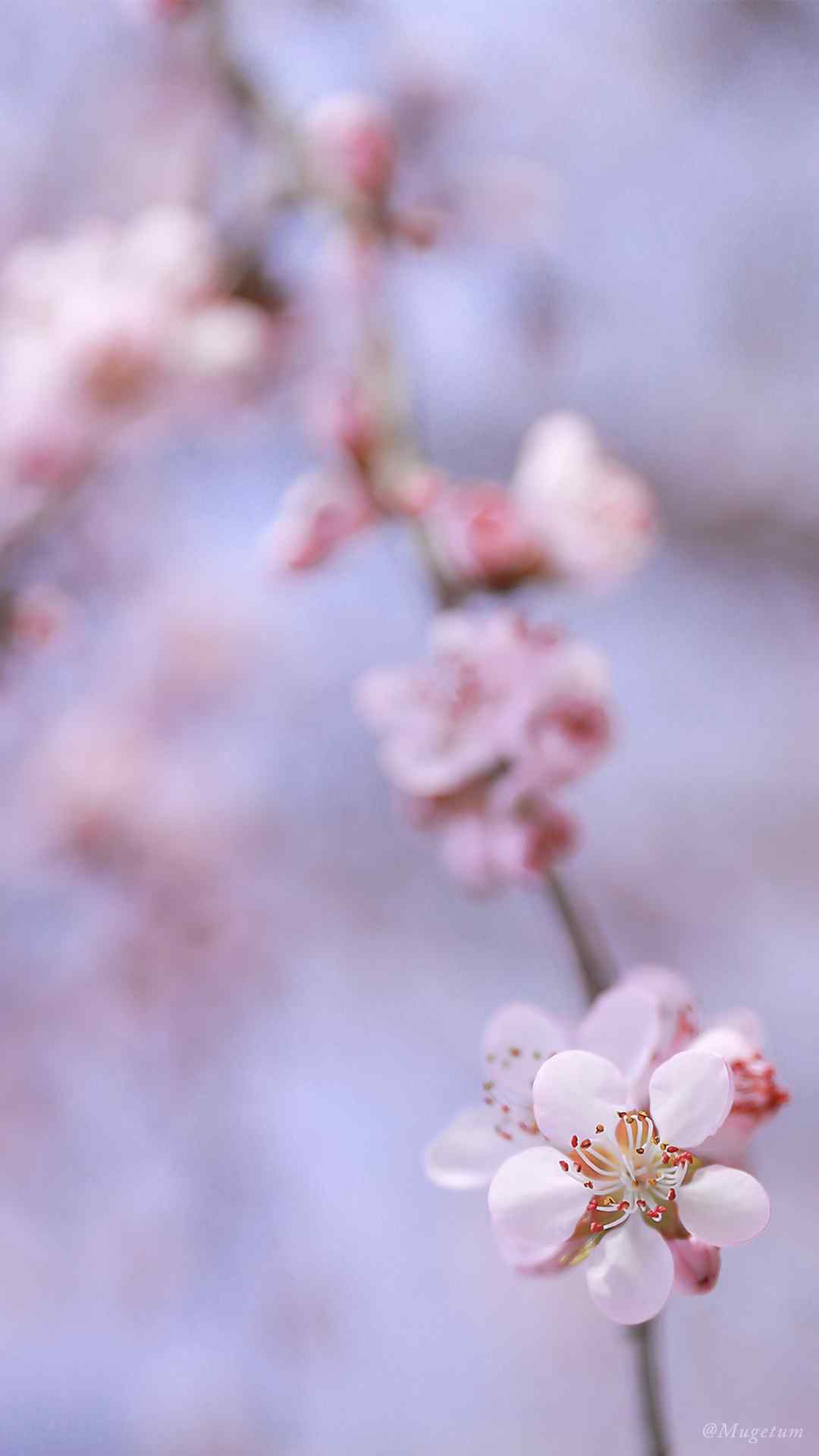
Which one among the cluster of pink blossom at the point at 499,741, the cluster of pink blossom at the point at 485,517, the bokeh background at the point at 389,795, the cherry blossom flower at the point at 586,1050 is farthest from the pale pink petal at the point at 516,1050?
the bokeh background at the point at 389,795

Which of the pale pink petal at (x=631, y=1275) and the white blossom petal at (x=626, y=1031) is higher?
the white blossom petal at (x=626, y=1031)

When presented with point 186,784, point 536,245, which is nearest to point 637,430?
point 536,245

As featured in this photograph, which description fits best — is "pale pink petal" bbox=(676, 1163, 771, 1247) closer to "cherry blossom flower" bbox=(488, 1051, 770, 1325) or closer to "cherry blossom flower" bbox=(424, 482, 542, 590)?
"cherry blossom flower" bbox=(488, 1051, 770, 1325)

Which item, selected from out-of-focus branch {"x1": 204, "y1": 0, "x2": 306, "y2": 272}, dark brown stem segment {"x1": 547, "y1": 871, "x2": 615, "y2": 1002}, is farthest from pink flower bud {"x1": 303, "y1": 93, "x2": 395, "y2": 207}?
dark brown stem segment {"x1": 547, "y1": 871, "x2": 615, "y2": 1002}

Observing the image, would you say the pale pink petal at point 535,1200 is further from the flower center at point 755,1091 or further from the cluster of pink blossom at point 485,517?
the cluster of pink blossom at point 485,517

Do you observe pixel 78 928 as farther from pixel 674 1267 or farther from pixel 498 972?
pixel 674 1267
